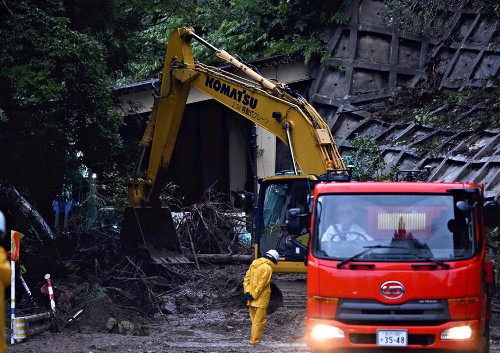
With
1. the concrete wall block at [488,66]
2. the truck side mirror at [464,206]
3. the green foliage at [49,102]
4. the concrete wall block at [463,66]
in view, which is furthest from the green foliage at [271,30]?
the truck side mirror at [464,206]

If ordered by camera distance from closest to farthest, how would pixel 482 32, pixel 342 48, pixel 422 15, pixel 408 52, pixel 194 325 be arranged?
1. pixel 194 325
2. pixel 482 32
3. pixel 422 15
4. pixel 408 52
5. pixel 342 48

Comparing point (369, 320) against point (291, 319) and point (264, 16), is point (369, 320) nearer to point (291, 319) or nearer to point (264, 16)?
point (291, 319)

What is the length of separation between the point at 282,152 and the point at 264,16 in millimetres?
4744

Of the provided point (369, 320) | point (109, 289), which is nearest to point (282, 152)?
point (109, 289)

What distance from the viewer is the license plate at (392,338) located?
889 cm

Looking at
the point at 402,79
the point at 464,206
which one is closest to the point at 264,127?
the point at 464,206

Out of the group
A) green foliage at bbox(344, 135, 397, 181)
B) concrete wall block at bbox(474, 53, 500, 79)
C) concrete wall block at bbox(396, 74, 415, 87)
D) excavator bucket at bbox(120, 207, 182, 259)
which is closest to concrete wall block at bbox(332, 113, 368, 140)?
concrete wall block at bbox(396, 74, 415, 87)

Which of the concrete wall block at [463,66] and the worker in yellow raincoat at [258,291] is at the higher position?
the concrete wall block at [463,66]

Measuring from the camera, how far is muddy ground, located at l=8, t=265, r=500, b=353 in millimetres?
12023

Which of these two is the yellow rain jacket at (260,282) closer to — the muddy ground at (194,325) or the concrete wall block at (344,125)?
the muddy ground at (194,325)

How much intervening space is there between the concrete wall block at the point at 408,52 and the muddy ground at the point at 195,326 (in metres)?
9.11

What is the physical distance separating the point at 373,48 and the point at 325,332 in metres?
16.1

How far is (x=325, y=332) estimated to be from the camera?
9172 millimetres

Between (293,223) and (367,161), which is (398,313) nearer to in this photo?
(293,223)
